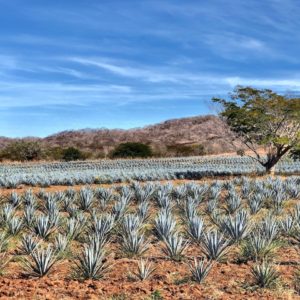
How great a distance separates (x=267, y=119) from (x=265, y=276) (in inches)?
703

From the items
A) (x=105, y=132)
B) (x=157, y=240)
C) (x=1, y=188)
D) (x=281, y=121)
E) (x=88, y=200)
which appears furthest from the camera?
(x=105, y=132)

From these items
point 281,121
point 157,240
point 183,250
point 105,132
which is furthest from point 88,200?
point 105,132

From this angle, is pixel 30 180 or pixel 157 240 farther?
pixel 30 180

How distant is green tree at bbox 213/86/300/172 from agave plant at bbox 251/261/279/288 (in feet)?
55.1

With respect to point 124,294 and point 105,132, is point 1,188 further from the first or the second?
point 105,132

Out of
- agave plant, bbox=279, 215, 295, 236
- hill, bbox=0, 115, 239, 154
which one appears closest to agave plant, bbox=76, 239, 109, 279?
agave plant, bbox=279, 215, 295, 236

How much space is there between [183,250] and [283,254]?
140cm

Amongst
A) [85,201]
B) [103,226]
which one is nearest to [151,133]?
[85,201]

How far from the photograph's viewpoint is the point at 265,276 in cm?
525

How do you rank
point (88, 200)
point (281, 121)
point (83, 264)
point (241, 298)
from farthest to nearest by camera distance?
1. point (281, 121)
2. point (88, 200)
3. point (83, 264)
4. point (241, 298)

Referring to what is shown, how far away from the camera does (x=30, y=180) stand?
19281mm

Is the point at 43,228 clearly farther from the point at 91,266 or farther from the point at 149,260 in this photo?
the point at 91,266

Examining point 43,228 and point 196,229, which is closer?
point 196,229

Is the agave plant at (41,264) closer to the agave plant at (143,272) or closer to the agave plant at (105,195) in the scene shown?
the agave plant at (143,272)
